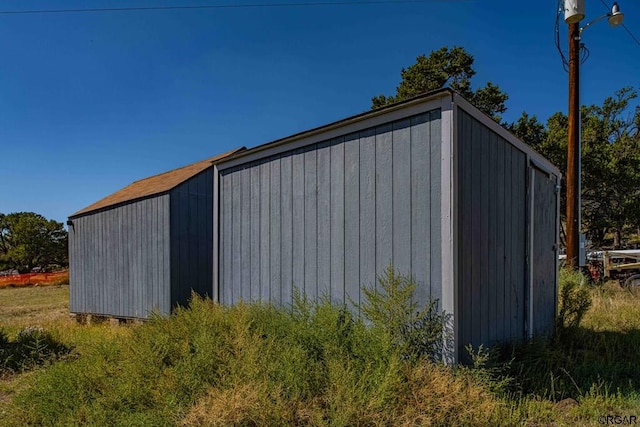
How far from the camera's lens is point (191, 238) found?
7.78 meters

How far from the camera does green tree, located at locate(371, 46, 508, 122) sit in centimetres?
1431

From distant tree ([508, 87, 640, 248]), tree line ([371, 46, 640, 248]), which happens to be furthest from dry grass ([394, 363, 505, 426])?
distant tree ([508, 87, 640, 248])

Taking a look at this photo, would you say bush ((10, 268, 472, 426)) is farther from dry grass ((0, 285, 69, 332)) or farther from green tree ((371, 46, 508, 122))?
green tree ((371, 46, 508, 122))

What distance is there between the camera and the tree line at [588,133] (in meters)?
14.4

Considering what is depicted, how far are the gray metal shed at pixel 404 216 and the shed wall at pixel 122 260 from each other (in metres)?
3.34

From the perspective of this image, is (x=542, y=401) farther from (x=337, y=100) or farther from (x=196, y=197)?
(x=337, y=100)

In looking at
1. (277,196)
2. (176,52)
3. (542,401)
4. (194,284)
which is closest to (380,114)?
(277,196)

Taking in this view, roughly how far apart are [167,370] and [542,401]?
2.73 metres

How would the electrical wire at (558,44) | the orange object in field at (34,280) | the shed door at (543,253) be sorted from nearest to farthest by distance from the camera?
the shed door at (543,253), the electrical wire at (558,44), the orange object in field at (34,280)

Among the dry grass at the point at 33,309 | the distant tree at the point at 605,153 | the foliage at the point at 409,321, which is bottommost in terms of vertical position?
the dry grass at the point at 33,309

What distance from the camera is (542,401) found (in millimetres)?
2859

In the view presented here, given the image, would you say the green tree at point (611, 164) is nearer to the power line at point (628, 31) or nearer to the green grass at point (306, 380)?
the power line at point (628, 31)

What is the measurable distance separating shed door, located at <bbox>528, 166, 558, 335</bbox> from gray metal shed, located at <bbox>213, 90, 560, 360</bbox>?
0.08 ft

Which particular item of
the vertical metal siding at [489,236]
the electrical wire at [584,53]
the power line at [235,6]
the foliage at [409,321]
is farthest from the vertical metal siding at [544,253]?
the electrical wire at [584,53]
